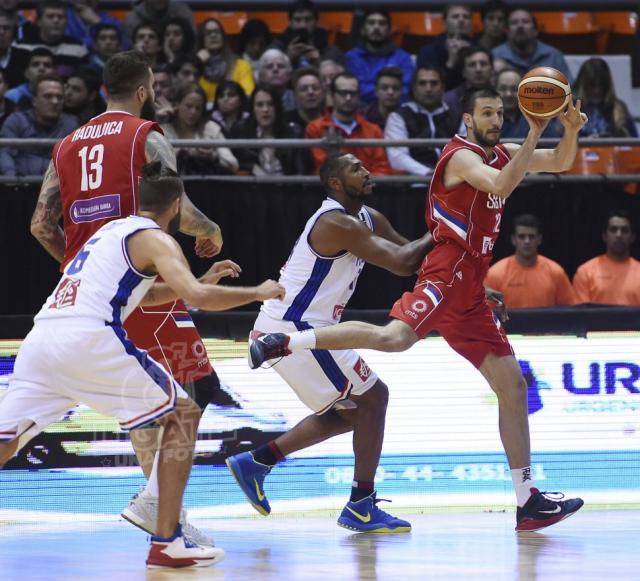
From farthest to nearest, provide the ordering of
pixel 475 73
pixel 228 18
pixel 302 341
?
pixel 228 18 → pixel 475 73 → pixel 302 341

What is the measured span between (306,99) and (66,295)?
226 inches

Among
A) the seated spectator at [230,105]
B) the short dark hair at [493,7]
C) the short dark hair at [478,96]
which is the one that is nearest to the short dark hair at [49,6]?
the seated spectator at [230,105]

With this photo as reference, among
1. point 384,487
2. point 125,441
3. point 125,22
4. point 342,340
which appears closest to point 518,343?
point 384,487

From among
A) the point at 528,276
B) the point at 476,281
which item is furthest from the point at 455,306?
the point at 528,276

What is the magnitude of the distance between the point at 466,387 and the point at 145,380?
11.1 feet

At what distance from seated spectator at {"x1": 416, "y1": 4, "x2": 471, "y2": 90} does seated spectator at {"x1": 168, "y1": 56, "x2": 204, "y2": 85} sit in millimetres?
2042

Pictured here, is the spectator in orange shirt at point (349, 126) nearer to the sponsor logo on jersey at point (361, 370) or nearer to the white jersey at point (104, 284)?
the sponsor logo on jersey at point (361, 370)

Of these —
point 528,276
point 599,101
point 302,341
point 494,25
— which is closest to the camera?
point 302,341

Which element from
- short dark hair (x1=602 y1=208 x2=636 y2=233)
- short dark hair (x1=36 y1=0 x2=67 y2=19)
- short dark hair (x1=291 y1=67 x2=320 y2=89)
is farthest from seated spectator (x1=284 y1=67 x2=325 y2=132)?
short dark hair (x1=602 y1=208 x2=636 y2=233)

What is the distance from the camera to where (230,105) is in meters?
10.7

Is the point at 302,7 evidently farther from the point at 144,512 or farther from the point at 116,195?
the point at 144,512

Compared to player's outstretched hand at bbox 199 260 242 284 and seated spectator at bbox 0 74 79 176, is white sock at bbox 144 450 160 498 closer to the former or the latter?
player's outstretched hand at bbox 199 260 242 284

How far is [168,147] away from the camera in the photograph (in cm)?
609

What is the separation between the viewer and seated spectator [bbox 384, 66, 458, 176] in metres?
10.3
